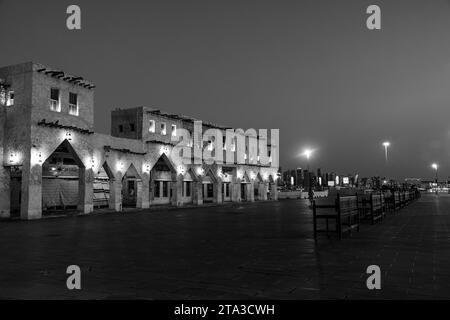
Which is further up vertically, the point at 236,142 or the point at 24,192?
the point at 236,142

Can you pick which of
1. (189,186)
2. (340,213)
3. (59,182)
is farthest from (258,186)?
(340,213)

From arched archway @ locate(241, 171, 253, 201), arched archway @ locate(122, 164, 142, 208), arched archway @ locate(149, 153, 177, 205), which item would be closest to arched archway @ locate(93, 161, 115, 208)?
arched archway @ locate(122, 164, 142, 208)

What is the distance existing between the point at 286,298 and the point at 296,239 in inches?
278

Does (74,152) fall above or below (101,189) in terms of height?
above

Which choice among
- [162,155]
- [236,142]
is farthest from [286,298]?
[236,142]

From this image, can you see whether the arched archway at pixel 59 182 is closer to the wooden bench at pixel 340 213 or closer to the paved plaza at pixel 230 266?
the paved plaza at pixel 230 266

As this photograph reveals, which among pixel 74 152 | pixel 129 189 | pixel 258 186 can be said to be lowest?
pixel 258 186

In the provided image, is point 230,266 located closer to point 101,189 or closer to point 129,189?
point 101,189

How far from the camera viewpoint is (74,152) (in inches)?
1130
